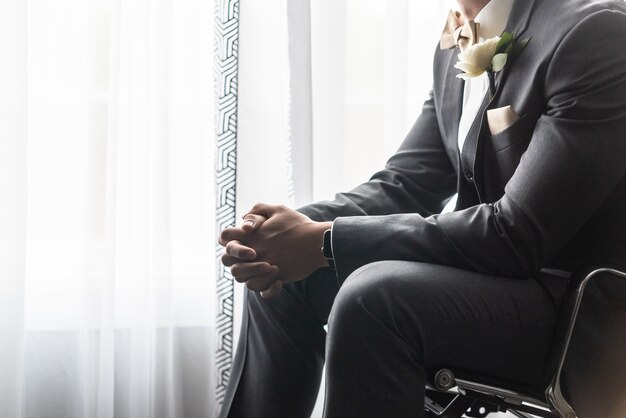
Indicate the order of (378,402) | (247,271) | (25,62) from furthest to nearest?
(25,62) → (247,271) → (378,402)

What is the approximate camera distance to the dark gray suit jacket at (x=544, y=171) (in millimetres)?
1222

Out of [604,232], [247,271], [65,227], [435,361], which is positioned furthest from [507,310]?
[65,227]

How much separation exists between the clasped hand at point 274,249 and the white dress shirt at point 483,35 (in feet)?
1.11

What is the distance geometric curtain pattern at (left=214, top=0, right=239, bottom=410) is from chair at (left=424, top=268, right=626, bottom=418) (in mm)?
1020

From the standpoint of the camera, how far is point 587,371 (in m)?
1.21

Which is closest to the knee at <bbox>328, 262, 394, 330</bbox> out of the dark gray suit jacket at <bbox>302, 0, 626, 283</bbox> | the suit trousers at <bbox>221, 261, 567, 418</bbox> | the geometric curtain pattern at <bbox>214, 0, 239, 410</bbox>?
the suit trousers at <bbox>221, 261, 567, 418</bbox>

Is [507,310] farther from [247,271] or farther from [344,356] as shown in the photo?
[247,271]

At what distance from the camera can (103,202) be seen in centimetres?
217

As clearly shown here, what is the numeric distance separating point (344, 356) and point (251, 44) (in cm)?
122

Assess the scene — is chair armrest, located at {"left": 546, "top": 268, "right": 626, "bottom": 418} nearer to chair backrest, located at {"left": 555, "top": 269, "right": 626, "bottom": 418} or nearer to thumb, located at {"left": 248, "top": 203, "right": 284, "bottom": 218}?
chair backrest, located at {"left": 555, "top": 269, "right": 626, "bottom": 418}

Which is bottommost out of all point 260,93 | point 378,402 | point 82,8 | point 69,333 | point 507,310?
point 69,333

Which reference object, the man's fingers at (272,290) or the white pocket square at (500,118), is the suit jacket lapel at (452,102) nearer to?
the white pocket square at (500,118)

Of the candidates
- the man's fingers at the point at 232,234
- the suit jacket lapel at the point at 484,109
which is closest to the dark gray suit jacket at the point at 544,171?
the suit jacket lapel at the point at 484,109

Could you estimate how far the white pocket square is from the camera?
1331 millimetres
